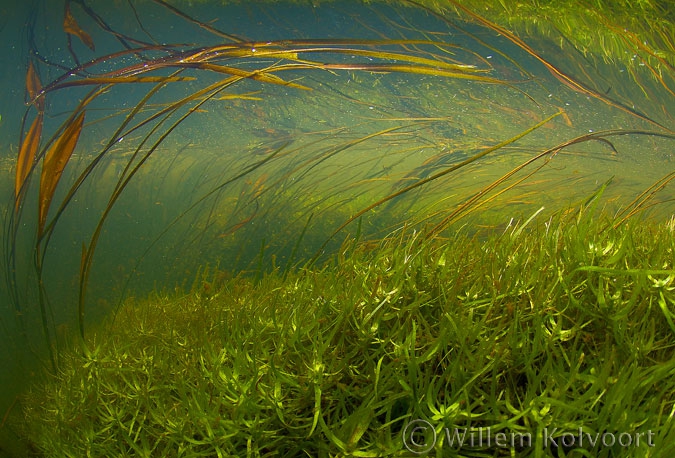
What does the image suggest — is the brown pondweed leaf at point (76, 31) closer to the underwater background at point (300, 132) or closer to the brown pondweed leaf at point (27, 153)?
the underwater background at point (300, 132)

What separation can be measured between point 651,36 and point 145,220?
4.71ft

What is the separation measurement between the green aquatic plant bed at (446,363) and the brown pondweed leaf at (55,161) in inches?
24.2

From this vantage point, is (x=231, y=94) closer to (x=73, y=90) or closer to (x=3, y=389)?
(x=73, y=90)

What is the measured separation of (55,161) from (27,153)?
4.5 inches

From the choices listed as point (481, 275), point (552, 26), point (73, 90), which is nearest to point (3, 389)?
point (73, 90)

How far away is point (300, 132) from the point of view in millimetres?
1217

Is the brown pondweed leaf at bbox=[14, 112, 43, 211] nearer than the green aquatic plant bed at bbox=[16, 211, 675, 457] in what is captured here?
No

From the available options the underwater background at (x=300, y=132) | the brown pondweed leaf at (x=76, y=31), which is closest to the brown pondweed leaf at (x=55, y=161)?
the underwater background at (x=300, y=132)

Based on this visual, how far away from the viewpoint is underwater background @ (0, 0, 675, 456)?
1.20 meters

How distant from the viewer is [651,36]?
4.29 ft

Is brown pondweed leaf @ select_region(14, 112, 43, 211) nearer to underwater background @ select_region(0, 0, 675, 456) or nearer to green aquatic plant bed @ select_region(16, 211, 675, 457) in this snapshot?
underwater background @ select_region(0, 0, 675, 456)

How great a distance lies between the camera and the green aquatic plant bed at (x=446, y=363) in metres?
0.64

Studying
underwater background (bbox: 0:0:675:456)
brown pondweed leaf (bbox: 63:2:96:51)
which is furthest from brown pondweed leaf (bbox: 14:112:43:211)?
brown pondweed leaf (bbox: 63:2:96:51)

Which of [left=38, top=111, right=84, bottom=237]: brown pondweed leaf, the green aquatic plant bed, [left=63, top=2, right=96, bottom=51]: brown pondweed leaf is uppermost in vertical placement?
[left=63, top=2, right=96, bottom=51]: brown pondweed leaf
